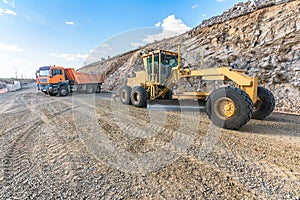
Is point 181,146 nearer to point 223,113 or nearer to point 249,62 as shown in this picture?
point 223,113

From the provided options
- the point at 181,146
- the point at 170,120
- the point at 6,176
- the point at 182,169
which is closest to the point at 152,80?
the point at 170,120

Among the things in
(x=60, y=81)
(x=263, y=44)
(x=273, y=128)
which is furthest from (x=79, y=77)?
(x=273, y=128)

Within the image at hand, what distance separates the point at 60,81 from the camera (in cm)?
1290

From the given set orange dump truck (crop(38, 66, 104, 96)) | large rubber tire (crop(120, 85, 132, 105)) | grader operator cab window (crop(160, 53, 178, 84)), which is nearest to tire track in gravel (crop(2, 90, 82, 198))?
large rubber tire (crop(120, 85, 132, 105))

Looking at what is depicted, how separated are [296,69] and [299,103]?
158 cm

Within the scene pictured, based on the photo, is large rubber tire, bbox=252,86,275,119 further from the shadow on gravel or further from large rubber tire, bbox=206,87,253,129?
large rubber tire, bbox=206,87,253,129

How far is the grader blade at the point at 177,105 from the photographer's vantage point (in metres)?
5.62

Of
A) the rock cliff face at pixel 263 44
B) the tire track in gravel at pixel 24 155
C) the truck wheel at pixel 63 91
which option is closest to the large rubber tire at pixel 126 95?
the tire track in gravel at pixel 24 155

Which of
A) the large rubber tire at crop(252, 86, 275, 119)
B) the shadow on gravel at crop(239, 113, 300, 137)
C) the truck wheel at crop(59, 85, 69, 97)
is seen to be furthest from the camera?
the truck wheel at crop(59, 85, 69, 97)

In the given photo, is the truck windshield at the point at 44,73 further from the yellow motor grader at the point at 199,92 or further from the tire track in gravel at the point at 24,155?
the tire track in gravel at the point at 24,155

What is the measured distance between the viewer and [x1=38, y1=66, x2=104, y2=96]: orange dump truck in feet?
40.7

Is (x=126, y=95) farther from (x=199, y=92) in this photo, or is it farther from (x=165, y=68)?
(x=199, y=92)

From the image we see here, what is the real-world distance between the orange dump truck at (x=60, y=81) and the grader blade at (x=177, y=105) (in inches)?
365

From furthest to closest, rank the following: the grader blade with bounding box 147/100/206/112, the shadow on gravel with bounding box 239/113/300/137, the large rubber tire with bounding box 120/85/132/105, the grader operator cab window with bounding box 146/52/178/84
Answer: the large rubber tire with bounding box 120/85/132/105 → the grader operator cab window with bounding box 146/52/178/84 → the grader blade with bounding box 147/100/206/112 → the shadow on gravel with bounding box 239/113/300/137
